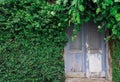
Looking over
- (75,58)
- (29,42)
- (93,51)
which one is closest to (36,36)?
(29,42)

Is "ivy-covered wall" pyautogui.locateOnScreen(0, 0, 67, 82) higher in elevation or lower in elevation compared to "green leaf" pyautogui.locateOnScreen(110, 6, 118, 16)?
lower

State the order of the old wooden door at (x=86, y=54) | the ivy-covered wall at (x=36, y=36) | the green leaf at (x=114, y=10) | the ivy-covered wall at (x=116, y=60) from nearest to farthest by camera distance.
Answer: the green leaf at (x=114, y=10) < the ivy-covered wall at (x=36, y=36) < the ivy-covered wall at (x=116, y=60) < the old wooden door at (x=86, y=54)

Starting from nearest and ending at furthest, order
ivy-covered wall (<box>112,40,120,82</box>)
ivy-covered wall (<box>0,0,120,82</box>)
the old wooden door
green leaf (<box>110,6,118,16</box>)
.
A: green leaf (<box>110,6,118,16</box>) → ivy-covered wall (<box>0,0,120,82</box>) → ivy-covered wall (<box>112,40,120,82</box>) → the old wooden door

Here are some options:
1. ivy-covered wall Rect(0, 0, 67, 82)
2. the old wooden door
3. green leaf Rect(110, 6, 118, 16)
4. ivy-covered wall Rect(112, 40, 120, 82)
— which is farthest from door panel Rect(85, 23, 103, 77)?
green leaf Rect(110, 6, 118, 16)

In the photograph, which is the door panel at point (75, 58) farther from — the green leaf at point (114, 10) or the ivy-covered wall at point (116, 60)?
the green leaf at point (114, 10)

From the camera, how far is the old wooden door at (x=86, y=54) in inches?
220

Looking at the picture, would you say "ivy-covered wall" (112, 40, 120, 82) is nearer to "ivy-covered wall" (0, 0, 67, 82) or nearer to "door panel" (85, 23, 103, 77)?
"door panel" (85, 23, 103, 77)

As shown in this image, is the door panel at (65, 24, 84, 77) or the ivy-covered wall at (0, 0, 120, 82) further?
the door panel at (65, 24, 84, 77)

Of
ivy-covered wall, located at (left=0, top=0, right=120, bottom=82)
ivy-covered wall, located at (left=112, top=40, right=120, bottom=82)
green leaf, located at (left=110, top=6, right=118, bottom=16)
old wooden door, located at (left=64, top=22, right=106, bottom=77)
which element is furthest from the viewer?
old wooden door, located at (left=64, top=22, right=106, bottom=77)

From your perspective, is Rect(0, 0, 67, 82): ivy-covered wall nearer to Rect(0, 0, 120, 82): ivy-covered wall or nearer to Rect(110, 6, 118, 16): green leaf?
Rect(0, 0, 120, 82): ivy-covered wall

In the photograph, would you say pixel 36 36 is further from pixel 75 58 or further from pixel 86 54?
pixel 86 54

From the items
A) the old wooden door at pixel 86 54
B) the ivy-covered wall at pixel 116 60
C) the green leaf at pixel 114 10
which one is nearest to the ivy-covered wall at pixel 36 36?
the ivy-covered wall at pixel 116 60

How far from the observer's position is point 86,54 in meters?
5.61

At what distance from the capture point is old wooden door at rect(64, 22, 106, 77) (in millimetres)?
5586
